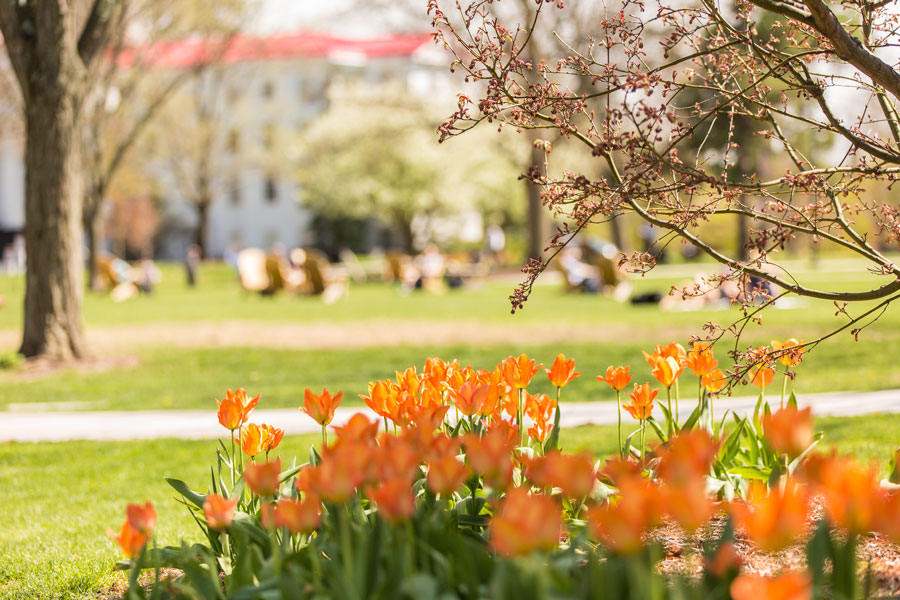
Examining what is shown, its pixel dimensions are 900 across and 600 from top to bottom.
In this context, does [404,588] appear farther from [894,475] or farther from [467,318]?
[467,318]

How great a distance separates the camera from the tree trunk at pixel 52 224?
1127 cm

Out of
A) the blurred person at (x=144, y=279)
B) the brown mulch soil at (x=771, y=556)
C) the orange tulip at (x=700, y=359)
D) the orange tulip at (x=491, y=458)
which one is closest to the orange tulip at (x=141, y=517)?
the orange tulip at (x=491, y=458)

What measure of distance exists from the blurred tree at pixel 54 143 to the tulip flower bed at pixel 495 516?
8916 mm

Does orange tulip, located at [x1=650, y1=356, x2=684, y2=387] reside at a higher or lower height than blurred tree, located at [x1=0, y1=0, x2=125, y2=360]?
lower

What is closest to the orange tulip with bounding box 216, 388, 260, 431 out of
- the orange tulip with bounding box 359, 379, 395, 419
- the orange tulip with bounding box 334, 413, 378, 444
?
the orange tulip with bounding box 359, 379, 395, 419

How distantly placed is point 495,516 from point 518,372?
867 millimetres

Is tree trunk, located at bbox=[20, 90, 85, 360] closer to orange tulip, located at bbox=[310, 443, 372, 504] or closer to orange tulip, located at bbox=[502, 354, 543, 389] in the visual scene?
orange tulip, located at bbox=[502, 354, 543, 389]

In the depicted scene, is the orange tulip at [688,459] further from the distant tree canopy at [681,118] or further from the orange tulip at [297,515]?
the distant tree canopy at [681,118]

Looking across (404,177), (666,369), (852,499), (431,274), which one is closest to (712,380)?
(666,369)

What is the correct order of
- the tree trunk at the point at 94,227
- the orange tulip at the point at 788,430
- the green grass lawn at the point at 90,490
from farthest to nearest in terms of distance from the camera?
the tree trunk at the point at 94,227
the green grass lawn at the point at 90,490
the orange tulip at the point at 788,430

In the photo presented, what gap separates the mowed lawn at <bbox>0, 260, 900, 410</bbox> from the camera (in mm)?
9695

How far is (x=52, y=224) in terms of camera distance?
37.5 feet

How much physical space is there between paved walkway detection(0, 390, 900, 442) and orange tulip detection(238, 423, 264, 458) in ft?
13.2

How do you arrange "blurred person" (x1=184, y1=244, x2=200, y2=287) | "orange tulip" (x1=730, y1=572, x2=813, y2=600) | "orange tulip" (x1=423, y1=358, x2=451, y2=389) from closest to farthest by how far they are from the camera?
"orange tulip" (x1=730, y1=572, x2=813, y2=600) → "orange tulip" (x1=423, y1=358, x2=451, y2=389) → "blurred person" (x1=184, y1=244, x2=200, y2=287)
